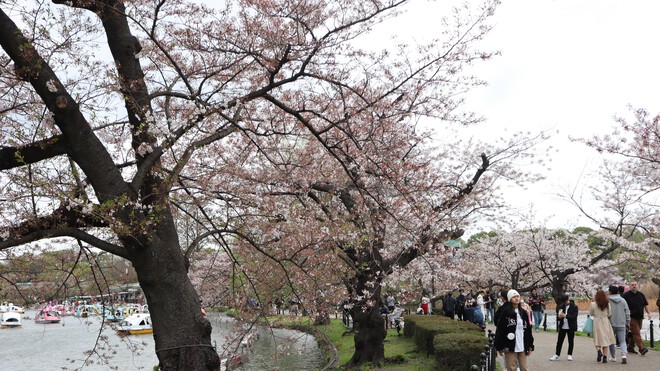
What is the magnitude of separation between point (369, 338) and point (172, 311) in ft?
25.9

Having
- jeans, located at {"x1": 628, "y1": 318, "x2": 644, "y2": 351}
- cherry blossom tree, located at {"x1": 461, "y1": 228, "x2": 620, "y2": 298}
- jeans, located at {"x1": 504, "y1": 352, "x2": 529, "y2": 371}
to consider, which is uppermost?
cherry blossom tree, located at {"x1": 461, "y1": 228, "x2": 620, "y2": 298}

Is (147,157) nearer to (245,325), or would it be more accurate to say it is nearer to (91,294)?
(91,294)

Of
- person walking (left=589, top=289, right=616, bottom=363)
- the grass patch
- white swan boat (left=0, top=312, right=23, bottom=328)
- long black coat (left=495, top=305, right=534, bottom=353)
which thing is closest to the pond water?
the grass patch

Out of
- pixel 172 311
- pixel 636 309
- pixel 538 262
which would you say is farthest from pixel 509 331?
pixel 538 262

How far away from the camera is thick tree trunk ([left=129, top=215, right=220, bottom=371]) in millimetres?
5570

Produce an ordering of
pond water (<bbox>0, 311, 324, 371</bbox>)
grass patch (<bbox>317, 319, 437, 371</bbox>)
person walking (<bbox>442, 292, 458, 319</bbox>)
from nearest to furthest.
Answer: grass patch (<bbox>317, 319, 437, 371</bbox>)
pond water (<bbox>0, 311, 324, 371</bbox>)
person walking (<bbox>442, 292, 458, 319</bbox>)

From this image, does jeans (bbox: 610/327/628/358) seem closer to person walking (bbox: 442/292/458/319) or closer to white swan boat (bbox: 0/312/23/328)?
person walking (bbox: 442/292/458/319)

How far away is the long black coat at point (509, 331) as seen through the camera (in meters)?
7.70

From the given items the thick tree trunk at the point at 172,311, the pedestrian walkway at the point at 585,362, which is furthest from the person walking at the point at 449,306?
the thick tree trunk at the point at 172,311

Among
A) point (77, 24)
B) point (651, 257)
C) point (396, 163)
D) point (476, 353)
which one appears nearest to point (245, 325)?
point (476, 353)

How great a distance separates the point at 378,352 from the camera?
12.8 m

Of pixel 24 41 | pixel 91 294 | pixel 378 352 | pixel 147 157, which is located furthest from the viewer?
pixel 378 352

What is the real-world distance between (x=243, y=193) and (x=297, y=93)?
1.96m

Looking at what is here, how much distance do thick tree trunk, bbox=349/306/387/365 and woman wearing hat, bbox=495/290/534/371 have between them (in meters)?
5.05
